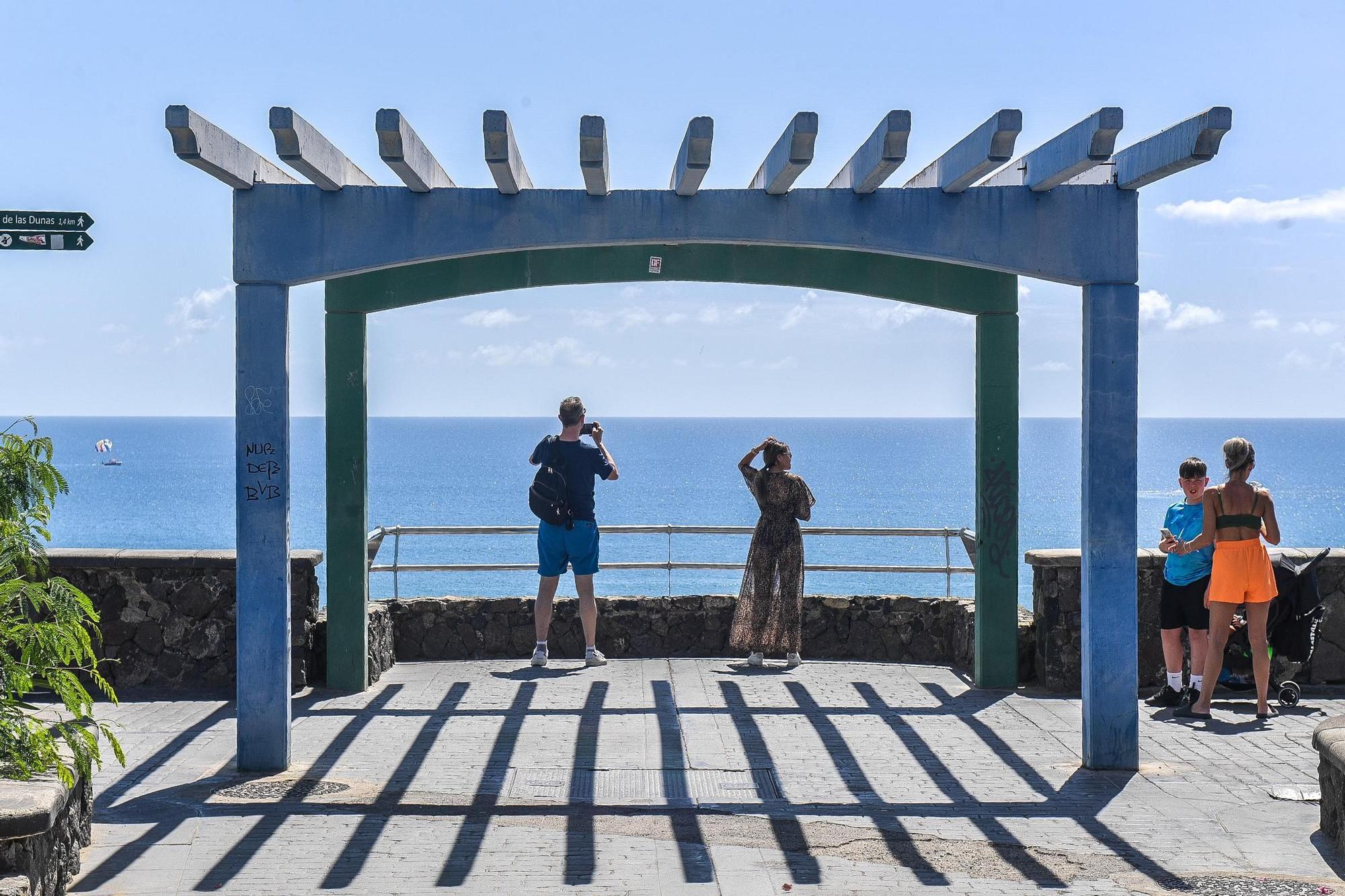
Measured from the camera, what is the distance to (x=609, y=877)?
5281 mm

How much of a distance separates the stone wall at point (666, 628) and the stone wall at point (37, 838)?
520 cm

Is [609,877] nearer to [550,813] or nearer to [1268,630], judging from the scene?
[550,813]

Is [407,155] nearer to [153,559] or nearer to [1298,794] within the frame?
[153,559]

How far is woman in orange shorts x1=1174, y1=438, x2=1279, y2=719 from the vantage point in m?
8.09

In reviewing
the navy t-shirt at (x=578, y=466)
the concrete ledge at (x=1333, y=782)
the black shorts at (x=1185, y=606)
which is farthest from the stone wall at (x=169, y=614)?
the concrete ledge at (x=1333, y=782)

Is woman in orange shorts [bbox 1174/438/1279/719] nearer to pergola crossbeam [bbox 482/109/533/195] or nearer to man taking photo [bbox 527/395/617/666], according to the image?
man taking photo [bbox 527/395/617/666]

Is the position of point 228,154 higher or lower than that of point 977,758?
higher

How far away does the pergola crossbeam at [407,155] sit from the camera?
599 cm

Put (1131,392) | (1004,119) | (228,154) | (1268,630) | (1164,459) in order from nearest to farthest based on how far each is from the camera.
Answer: (1004,119), (228,154), (1131,392), (1268,630), (1164,459)

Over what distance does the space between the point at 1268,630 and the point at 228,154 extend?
6758mm

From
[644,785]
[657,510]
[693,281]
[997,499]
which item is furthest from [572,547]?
[657,510]

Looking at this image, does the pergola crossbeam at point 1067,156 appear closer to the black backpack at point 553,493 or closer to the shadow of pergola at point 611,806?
the shadow of pergola at point 611,806

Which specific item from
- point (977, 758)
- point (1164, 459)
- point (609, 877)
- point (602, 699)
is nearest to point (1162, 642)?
point (977, 758)

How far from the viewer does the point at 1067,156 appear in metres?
6.49
